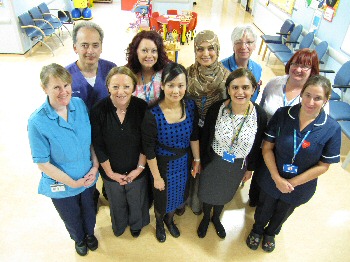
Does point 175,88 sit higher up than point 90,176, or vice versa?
point 175,88

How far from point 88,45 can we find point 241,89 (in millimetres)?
1175

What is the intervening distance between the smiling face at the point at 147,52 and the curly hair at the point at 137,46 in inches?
1.5

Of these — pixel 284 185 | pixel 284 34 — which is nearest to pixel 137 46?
pixel 284 185

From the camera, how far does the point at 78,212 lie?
207 cm

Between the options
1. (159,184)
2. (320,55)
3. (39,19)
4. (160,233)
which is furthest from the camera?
(39,19)

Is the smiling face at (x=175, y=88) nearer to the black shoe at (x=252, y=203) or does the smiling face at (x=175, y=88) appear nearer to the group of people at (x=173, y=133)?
the group of people at (x=173, y=133)

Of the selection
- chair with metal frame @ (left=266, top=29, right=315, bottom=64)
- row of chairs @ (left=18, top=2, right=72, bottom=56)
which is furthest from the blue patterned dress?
row of chairs @ (left=18, top=2, right=72, bottom=56)

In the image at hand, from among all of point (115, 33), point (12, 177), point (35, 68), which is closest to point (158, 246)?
point (12, 177)

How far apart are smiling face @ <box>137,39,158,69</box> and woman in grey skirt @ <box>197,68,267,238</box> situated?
1.94 feet

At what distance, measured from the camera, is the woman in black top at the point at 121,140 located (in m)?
1.74

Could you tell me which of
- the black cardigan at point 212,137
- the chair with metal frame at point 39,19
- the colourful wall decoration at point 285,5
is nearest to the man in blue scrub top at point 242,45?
the black cardigan at point 212,137

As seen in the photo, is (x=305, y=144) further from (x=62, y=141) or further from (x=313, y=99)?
(x=62, y=141)

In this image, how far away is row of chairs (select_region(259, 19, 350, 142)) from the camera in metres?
3.42

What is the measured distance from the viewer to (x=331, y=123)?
169 centimetres
